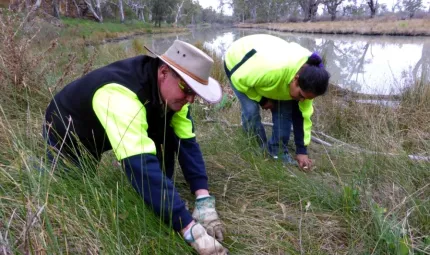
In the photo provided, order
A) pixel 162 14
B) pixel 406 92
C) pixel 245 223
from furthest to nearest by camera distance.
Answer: pixel 162 14
pixel 406 92
pixel 245 223

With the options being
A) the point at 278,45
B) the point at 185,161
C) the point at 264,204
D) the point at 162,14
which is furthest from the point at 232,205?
the point at 162,14

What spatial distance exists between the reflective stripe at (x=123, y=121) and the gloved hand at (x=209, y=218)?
0.44 metres

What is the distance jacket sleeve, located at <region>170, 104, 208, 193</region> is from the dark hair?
87 centimetres

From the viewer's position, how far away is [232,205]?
1768 mm

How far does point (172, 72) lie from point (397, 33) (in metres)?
21.7

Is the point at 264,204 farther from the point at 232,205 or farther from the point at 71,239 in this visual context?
the point at 71,239

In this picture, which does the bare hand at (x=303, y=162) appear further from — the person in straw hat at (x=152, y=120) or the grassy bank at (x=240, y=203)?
the person in straw hat at (x=152, y=120)

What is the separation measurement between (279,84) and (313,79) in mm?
386

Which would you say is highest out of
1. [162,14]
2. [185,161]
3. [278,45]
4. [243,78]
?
[162,14]

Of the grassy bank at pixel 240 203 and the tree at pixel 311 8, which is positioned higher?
the tree at pixel 311 8

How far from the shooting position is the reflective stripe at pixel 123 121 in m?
1.23

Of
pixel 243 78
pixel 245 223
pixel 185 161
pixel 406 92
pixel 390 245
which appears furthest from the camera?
pixel 406 92

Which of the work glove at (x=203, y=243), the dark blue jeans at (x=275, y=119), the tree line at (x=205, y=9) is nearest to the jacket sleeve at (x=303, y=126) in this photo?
the dark blue jeans at (x=275, y=119)

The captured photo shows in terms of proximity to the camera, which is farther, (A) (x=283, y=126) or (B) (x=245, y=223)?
(A) (x=283, y=126)
